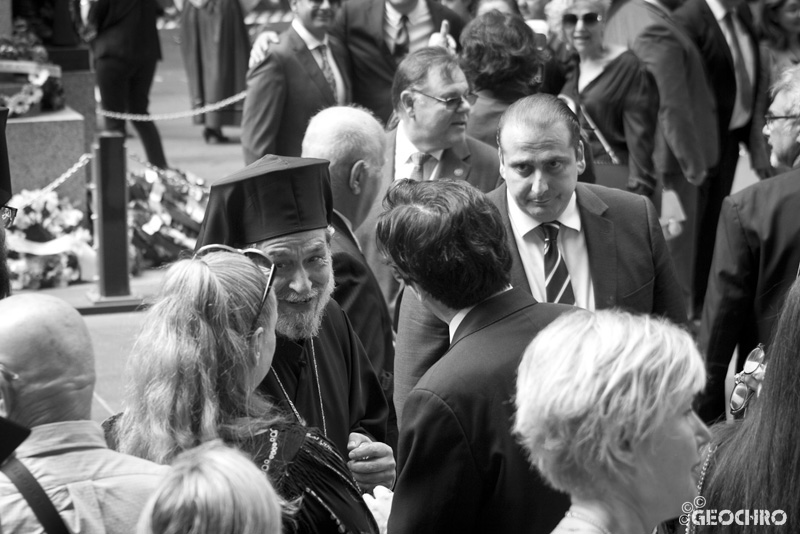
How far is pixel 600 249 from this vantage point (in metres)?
4.20

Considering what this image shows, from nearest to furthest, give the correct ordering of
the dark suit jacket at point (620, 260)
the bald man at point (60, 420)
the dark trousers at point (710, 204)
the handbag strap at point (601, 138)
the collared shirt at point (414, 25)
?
1. the bald man at point (60, 420)
2. the dark suit jacket at point (620, 260)
3. the handbag strap at point (601, 138)
4. the dark trousers at point (710, 204)
5. the collared shirt at point (414, 25)

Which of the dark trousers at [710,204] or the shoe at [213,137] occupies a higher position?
the dark trousers at [710,204]

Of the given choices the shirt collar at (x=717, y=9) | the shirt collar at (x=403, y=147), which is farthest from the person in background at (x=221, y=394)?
the shirt collar at (x=717, y=9)

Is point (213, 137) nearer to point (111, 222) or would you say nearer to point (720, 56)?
point (111, 222)

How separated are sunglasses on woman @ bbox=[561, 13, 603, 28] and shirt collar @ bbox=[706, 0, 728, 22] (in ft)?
6.09

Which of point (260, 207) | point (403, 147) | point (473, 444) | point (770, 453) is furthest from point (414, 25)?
point (770, 453)

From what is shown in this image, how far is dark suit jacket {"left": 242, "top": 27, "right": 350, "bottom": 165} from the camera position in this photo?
7184 mm

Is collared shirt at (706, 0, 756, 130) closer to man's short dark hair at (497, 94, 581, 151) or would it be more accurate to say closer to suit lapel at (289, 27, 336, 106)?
suit lapel at (289, 27, 336, 106)

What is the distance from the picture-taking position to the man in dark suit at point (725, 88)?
8227mm

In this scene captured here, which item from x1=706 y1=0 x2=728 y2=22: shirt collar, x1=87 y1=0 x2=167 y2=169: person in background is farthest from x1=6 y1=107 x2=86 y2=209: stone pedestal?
x1=706 y1=0 x2=728 y2=22: shirt collar

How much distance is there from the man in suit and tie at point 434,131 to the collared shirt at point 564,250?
A: 47.6 inches

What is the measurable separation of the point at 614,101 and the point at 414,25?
214 cm

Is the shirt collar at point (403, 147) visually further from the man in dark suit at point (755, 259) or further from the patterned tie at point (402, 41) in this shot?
the patterned tie at point (402, 41)

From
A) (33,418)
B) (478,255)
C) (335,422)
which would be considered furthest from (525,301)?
(33,418)
